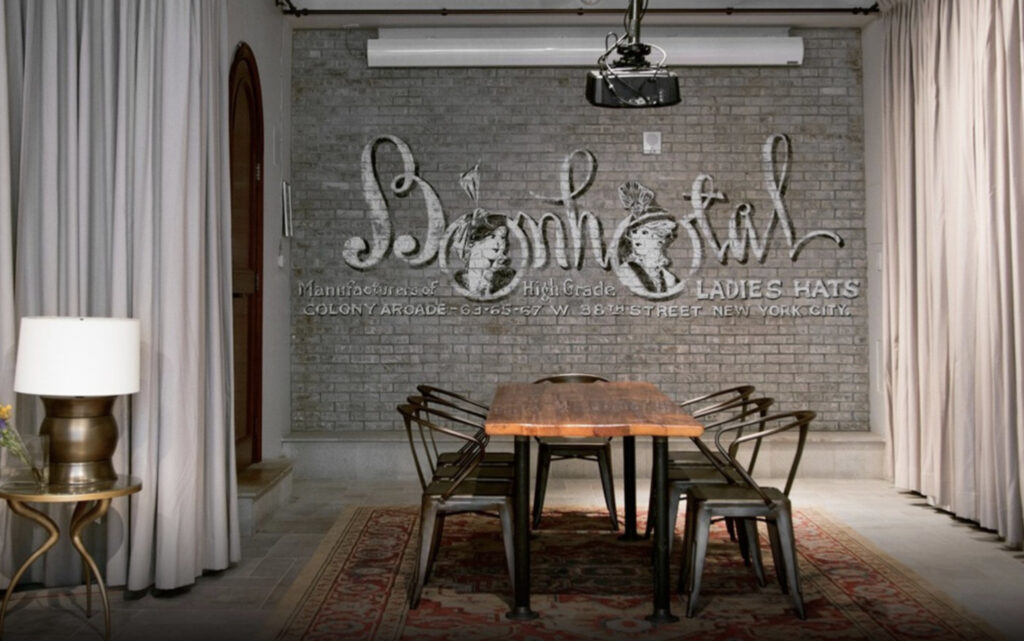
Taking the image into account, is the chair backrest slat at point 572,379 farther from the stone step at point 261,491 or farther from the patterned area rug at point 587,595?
the stone step at point 261,491

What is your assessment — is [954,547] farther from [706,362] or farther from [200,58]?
[200,58]

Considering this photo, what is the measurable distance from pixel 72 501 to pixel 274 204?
3459 millimetres

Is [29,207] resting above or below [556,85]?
below

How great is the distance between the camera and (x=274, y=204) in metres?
6.44

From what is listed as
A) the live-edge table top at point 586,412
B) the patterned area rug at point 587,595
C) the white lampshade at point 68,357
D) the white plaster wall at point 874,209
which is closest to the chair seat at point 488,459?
the live-edge table top at point 586,412

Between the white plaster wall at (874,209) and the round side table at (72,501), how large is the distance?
5.08m

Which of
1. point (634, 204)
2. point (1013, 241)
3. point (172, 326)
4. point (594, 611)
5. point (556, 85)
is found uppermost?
point (556, 85)

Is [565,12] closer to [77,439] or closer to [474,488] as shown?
[474,488]

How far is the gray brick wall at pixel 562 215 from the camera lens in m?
6.85

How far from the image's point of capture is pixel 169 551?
12.6 ft

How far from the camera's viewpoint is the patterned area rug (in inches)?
137

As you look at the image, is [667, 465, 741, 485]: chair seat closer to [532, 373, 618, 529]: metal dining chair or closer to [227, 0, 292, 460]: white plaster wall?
[532, 373, 618, 529]: metal dining chair

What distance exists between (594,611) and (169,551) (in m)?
1.74

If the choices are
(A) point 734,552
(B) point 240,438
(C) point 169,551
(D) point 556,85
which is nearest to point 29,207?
(C) point 169,551
